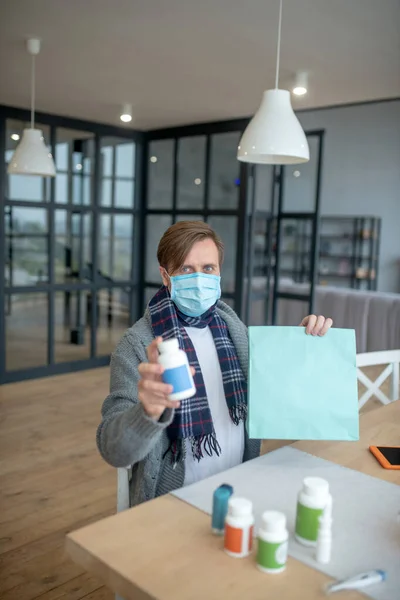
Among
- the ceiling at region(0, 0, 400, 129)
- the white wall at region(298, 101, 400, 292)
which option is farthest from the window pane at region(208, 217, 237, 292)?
the white wall at region(298, 101, 400, 292)

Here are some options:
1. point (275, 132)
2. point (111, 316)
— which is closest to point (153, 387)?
point (275, 132)

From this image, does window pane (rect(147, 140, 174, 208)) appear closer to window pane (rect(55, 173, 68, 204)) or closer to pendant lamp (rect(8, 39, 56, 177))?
window pane (rect(55, 173, 68, 204))

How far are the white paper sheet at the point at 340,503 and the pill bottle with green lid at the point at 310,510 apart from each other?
0.07 ft

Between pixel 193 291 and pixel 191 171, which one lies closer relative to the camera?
pixel 193 291

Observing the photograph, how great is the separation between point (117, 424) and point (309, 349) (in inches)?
20.5

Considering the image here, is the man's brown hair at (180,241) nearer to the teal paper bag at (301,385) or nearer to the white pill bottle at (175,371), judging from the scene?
the teal paper bag at (301,385)

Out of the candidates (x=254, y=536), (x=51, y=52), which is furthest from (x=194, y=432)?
(x=51, y=52)

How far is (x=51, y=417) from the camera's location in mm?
4043

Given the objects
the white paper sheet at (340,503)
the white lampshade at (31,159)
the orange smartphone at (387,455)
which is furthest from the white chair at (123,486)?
the white lampshade at (31,159)

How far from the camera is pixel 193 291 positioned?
1569 millimetres

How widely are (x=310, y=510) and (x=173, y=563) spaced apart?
0.86 ft

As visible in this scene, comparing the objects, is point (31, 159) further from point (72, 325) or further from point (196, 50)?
point (72, 325)

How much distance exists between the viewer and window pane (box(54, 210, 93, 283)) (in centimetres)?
523

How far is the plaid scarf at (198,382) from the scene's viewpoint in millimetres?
1471
